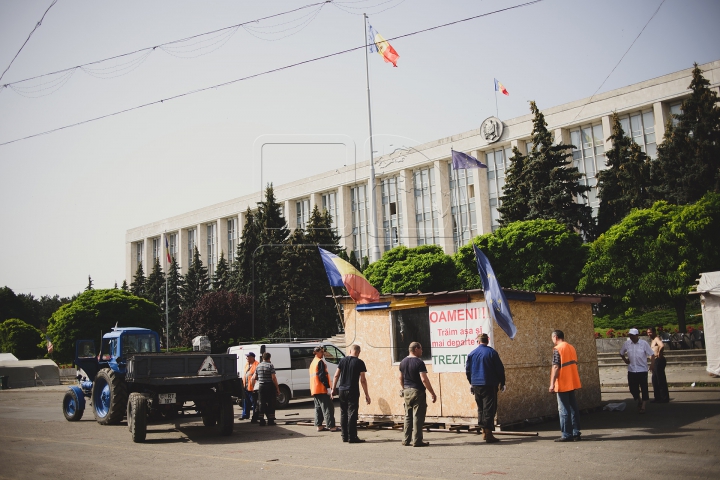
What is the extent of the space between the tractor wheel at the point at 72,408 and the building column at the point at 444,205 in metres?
52.3

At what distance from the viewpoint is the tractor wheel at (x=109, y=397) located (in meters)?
15.6

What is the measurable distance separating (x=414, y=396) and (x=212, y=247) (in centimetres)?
9217

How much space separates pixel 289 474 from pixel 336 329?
4962cm

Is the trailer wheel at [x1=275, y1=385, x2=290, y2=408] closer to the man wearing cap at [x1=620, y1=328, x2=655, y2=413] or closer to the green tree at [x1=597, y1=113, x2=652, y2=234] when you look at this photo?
the man wearing cap at [x1=620, y1=328, x2=655, y2=413]

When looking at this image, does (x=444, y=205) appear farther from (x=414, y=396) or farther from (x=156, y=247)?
(x=156, y=247)

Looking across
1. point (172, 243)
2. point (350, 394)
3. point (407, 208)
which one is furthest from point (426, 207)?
point (350, 394)

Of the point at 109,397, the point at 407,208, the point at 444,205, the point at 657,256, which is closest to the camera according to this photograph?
the point at 109,397

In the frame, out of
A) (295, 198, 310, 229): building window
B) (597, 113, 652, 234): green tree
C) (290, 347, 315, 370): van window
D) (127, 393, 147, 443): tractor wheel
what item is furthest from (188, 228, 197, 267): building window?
(127, 393, 147, 443): tractor wheel

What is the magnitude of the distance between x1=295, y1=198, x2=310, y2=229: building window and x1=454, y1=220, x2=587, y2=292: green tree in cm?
4949

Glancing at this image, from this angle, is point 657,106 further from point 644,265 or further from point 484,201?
point 644,265

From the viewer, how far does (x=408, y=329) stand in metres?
13.7

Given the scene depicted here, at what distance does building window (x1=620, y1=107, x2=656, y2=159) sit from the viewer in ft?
Answer: 186

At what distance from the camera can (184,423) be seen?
671 inches

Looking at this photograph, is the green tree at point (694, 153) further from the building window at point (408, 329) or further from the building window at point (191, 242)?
the building window at point (191, 242)
